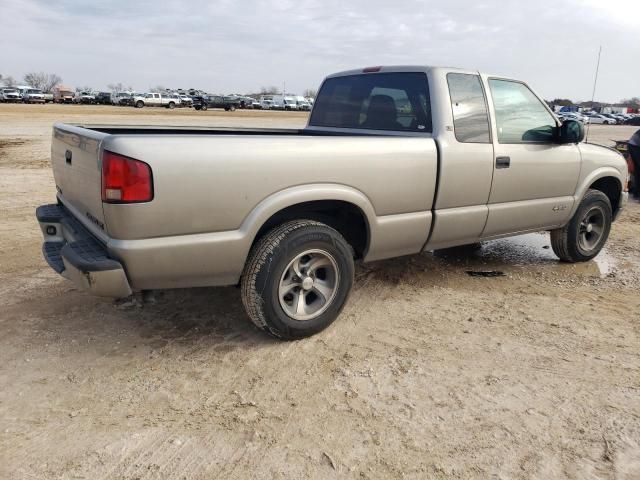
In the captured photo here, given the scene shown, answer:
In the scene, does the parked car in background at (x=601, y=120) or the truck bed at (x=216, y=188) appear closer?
the truck bed at (x=216, y=188)

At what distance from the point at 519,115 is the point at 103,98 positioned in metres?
64.2

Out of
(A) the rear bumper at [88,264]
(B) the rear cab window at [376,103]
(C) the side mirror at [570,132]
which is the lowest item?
(A) the rear bumper at [88,264]

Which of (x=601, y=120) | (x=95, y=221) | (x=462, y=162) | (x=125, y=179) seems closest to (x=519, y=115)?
(x=462, y=162)

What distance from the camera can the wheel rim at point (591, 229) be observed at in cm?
568

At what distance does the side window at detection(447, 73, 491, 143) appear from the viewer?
13.8 ft

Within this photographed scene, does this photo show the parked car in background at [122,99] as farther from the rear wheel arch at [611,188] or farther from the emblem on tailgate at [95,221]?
the emblem on tailgate at [95,221]

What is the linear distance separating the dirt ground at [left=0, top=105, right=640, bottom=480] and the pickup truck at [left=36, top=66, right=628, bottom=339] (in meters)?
0.53

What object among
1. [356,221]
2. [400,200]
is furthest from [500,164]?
[356,221]

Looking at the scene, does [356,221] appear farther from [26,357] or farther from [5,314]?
[5,314]

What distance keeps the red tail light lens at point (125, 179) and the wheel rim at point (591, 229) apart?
15.3 feet

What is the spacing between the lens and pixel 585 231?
5738 millimetres

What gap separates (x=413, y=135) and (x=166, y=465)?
9.81ft

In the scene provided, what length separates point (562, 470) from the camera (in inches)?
96.7

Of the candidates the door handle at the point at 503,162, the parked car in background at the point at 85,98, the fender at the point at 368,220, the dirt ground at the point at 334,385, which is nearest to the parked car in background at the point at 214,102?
the parked car in background at the point at 85,98
